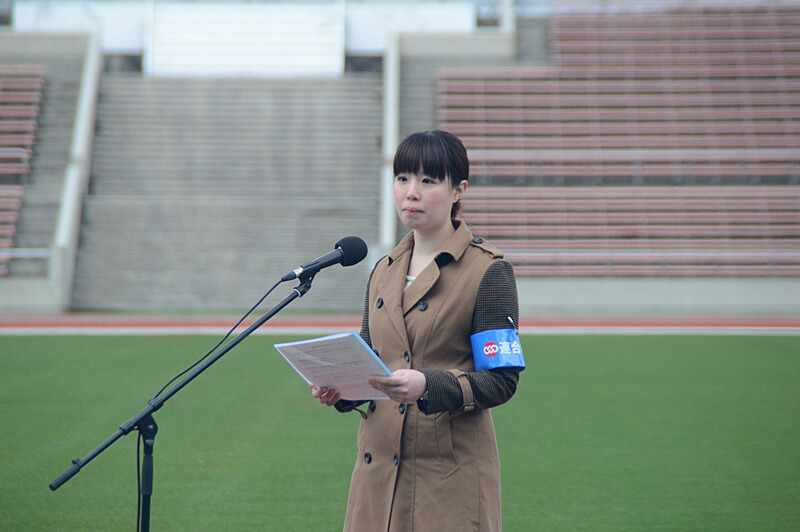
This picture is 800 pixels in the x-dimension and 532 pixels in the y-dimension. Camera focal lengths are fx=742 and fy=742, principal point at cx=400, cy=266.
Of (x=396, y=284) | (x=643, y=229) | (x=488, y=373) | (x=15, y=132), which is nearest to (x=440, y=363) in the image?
(x=488, y=373)

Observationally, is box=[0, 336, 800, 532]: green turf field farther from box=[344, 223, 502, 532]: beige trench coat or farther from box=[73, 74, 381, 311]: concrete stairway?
box=[73, 74, 381, 311]: concrete stairway

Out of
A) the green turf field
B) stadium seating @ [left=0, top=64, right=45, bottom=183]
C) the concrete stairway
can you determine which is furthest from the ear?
stadium seating @ [left=0, top=64, right=45, bottom=183]

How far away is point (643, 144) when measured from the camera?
19094 millimetres

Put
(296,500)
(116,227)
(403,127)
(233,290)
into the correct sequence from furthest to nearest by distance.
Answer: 1. (403,127)
2. (116,227)
3. (233,290)
4. (296,500)

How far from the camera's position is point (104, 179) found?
1841cm

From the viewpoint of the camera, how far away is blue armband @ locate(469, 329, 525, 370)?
1.79m

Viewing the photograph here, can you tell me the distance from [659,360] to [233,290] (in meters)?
9.66

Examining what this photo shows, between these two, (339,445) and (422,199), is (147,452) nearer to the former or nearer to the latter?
(422,199)

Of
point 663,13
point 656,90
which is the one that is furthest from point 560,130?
point 663,13

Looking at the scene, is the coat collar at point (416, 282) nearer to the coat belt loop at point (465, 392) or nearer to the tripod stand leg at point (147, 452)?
the coat belt loop at point (465, 392)

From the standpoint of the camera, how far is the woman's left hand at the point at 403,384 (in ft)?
5.46

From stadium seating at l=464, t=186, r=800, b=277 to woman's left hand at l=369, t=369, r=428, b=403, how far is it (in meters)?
15.3

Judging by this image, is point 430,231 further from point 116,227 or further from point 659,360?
point 116,227

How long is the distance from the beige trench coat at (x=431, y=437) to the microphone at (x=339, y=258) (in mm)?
350
